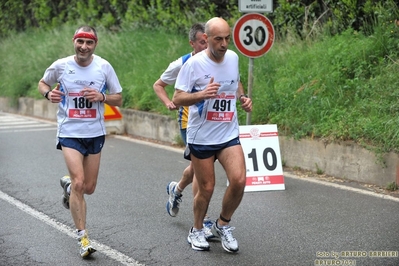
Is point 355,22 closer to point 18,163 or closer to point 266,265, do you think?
point 18,163

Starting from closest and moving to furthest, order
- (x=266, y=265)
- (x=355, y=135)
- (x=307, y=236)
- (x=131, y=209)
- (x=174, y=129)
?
(x=266, y=265), (x=307, y=236), (x=131, y=209), (x=355, y=135), (x=174, y=129)

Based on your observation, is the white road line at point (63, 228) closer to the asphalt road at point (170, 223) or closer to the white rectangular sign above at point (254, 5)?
the asphalt road at point (170, 223)

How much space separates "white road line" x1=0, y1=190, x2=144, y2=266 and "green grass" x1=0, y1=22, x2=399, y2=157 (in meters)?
3.95

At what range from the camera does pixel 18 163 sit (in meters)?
12.0

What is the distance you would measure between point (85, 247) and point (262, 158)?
374 centimetres

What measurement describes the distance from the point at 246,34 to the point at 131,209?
10.4 feet

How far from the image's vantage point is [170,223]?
803 centimetres

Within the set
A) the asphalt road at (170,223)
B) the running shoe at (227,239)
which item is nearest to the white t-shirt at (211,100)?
the running shoe at (227,239)

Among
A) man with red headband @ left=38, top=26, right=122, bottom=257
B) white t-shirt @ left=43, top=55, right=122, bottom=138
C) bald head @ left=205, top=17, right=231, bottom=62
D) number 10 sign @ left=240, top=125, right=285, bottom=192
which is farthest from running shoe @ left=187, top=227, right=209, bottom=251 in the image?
number 10 sign @ left=240, top=125, right=285, bottom=192

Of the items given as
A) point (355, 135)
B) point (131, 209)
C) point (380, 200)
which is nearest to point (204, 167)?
point (131, 209)

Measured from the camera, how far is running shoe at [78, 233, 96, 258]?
263 inches

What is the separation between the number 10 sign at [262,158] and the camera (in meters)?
9.76

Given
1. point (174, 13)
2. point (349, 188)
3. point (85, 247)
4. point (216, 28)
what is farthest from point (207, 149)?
point (174, 13)

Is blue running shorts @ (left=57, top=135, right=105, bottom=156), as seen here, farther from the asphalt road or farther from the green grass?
the green grass
